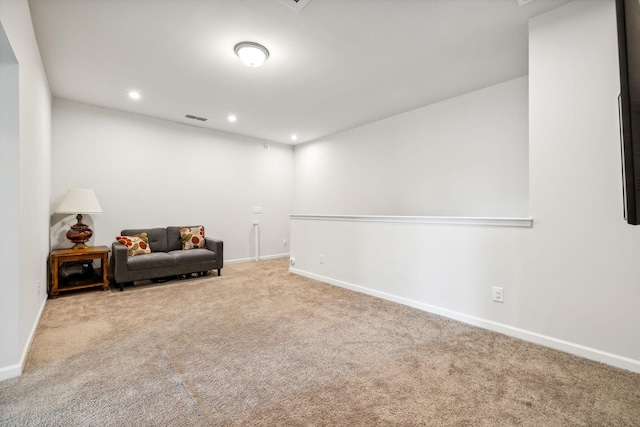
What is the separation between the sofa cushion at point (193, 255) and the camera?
13.9 ft

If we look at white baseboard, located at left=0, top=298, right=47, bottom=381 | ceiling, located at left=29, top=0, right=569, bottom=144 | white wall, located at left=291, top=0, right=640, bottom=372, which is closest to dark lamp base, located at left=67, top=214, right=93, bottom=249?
ceiling, located at left=29, top=0, right=569, bottom=144

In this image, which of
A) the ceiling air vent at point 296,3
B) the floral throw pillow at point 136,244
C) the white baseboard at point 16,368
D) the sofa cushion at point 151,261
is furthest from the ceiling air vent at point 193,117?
the white baseboard at point 16,368

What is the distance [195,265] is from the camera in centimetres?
437

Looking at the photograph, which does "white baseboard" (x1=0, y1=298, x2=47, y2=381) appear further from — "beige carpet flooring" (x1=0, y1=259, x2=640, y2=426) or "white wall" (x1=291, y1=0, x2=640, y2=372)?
"white wall" (x1=291, y1=0, x2=640, y2=372)

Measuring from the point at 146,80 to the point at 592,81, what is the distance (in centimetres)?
438

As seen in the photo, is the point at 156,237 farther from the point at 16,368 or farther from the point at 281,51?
the point at 281,51

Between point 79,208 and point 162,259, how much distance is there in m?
1.19

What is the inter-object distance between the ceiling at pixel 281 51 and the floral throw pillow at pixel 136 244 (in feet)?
6.51

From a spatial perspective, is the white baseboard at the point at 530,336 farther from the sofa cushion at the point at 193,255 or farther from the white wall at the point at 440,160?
the sofa cushion at the point at 193,255

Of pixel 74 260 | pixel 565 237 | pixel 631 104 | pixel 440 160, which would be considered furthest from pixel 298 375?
pixel 440 160

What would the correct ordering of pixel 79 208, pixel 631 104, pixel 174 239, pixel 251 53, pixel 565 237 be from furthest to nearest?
pixel 174 239 → pixel 79 208 → pixel 251 53 → pixel 565 237 → pixel 631 104

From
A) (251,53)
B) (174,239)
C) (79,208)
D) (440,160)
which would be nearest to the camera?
(251,53)

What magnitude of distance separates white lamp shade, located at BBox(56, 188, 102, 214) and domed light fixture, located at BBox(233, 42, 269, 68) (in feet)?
9.19

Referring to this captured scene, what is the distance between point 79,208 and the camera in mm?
3682
